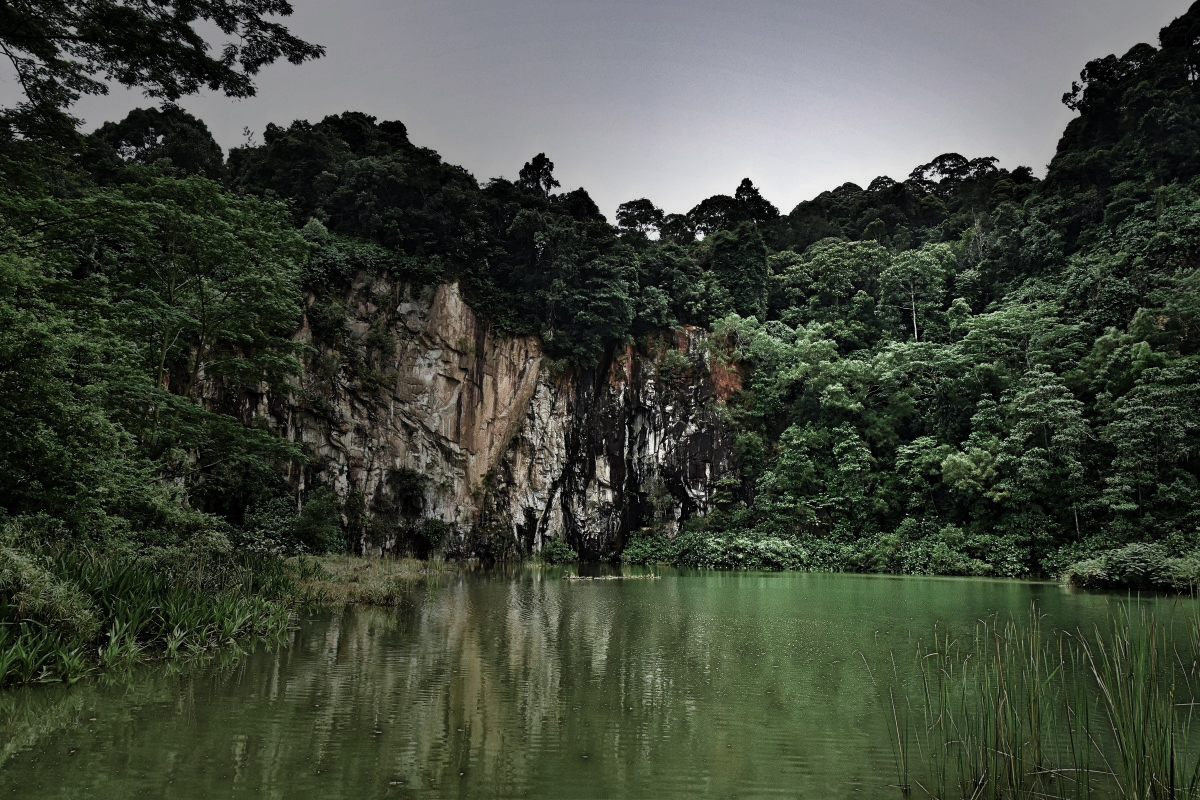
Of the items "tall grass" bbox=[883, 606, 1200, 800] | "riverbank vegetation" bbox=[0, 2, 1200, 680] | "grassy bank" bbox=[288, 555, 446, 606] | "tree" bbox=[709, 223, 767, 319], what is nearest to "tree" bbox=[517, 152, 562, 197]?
"riverbank vegetation" bbox=[0, 2, 1200, 680]

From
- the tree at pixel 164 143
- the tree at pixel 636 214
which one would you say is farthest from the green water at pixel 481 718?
the tree at pixel 636 214

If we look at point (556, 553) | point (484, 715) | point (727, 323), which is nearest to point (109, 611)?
point (484, 715)

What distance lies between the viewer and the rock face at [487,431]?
1007 inches

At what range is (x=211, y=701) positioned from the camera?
17.4ft

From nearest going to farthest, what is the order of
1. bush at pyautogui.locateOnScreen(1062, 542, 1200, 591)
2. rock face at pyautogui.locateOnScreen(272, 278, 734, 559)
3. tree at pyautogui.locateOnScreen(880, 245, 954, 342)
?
bush at pyautogui.locateOnScreen(1062, 542, 1200, 591) → rock face at pyautogui.locateOnScreen(272, 278, 734, 559) → tree at pyautogui.locateOnScreen(880, 245, 954, 342)

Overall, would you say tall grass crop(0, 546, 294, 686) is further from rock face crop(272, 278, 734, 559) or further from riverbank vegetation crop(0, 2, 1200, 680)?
rock face crop(272, 278, 734, 559)

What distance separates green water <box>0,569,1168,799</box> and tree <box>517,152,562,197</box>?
110 feet

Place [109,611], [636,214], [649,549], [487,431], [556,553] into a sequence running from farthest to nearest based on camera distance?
[636,214], [649,549], [556,553], [487,431], [109,611]

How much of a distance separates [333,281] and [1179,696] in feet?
89.3

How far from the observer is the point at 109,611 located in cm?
674

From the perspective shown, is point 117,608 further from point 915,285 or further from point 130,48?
point 915,285

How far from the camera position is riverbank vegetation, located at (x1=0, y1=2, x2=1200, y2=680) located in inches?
305

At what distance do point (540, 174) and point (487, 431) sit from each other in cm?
1838

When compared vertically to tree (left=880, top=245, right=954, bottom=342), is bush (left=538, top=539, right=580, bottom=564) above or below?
below
